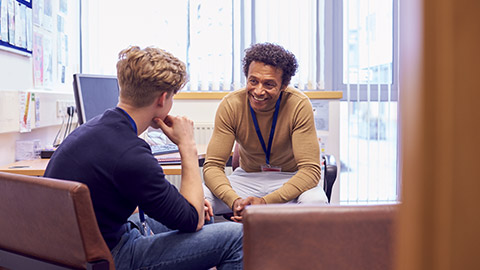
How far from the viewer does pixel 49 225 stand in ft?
3.50

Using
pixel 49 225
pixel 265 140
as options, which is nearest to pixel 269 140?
pixel 265 140

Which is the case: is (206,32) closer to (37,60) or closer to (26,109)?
(37,60)

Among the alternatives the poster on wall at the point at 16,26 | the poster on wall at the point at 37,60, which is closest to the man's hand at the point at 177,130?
the poster on wall at the point at 16,26

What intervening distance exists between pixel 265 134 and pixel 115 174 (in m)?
1.01

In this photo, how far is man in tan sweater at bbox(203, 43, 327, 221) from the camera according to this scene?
207cm

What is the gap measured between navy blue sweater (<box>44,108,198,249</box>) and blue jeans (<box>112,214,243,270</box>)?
0.04 m

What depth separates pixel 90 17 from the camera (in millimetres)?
3557

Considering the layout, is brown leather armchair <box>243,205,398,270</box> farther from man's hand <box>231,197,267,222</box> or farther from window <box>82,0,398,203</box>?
window <box>82,0,398,203</box>

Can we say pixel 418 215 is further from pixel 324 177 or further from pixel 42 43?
pixel 42 43

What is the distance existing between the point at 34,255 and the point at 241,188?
3.79ft

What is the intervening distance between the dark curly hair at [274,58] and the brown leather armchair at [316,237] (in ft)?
4.52

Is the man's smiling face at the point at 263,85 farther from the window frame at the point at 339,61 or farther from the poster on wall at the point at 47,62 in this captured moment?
the window frame at the point at 339,61

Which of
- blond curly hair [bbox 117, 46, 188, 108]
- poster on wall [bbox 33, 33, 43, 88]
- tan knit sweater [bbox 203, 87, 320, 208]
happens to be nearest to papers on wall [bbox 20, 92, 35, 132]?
poster on wall [bbox 33, 33, 43, 88]

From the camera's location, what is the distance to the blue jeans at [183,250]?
1289 millimetres
